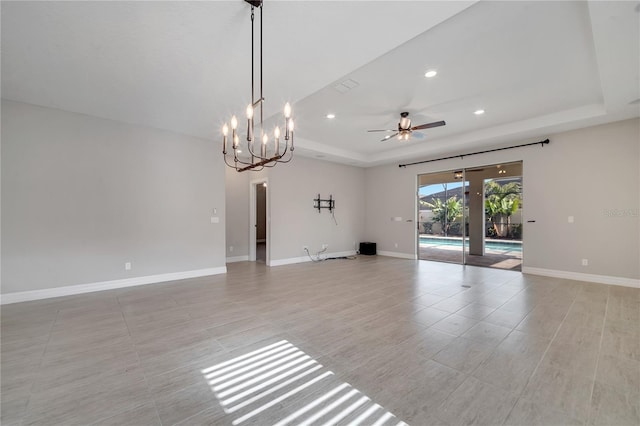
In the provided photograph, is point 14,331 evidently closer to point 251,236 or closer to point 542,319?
point 251,236

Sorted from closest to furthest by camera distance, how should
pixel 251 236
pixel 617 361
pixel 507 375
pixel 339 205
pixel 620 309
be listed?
pixel 507 375 → pixel 617 361 → pixel 620 309 → pixel 251 236 → pixel 339 205

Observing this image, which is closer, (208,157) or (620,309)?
(620,309)

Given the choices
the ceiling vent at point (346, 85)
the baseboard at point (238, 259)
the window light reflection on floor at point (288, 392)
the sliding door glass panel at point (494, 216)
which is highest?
the ceiling vent at point (346, 85)

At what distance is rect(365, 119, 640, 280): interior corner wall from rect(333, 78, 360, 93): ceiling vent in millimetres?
4464

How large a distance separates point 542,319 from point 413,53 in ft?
11.3

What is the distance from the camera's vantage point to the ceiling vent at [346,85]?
140 inches

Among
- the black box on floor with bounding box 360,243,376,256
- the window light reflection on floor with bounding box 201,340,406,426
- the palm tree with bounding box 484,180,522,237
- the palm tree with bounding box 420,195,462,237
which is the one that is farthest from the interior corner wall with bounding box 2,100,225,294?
the palm tree with bounding box 484,180,522,237

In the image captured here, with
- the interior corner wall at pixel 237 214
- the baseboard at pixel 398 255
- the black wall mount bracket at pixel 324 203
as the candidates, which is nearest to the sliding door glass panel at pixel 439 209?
the baseboard at pixel 398 255

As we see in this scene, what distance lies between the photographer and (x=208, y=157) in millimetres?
5668

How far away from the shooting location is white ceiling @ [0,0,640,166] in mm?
2246

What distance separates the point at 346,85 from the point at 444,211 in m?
5.93

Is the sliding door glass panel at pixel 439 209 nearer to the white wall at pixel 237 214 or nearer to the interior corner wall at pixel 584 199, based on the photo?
the interior corner wall at pixel 584 199

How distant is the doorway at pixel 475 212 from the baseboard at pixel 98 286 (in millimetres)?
5859

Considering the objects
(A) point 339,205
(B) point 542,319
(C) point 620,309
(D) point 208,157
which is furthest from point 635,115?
(D) point 208,157
